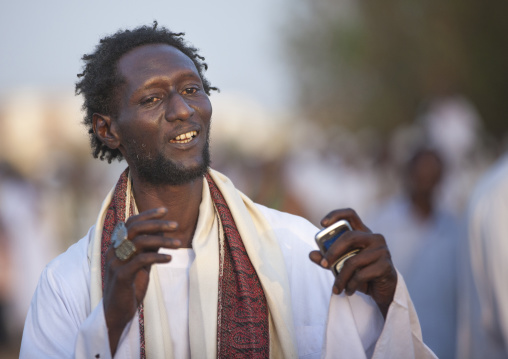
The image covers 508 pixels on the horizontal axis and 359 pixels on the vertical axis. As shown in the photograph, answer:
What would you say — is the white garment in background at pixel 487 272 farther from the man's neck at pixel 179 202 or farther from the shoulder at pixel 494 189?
the man's neck at pixel 179 202

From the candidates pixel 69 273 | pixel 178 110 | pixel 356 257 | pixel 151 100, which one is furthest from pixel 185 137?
pixel 356 257

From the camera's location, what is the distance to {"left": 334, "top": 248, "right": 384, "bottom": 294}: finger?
316cm

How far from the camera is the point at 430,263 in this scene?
21.8 feet

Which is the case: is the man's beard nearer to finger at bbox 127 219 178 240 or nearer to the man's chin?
the man's chin

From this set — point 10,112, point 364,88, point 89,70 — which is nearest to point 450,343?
point 89,70

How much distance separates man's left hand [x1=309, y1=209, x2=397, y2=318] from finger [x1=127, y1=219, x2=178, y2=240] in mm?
658

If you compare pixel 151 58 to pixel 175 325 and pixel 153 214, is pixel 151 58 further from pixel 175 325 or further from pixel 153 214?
pixel 175 325

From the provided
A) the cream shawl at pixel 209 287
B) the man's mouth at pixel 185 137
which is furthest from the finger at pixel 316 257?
the man's mouth at pixel 185 137

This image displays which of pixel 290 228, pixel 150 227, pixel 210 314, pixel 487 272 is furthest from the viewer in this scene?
pixel 487 272

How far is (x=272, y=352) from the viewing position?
141 inches

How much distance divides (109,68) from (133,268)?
1.44 m

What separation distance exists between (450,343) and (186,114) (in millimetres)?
3633

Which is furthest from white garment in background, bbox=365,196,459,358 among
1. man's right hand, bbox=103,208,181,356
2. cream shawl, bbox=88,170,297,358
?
man's right hand, bbox=103,208,181,356

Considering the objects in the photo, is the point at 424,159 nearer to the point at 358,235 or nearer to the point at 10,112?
the point at 358,235
